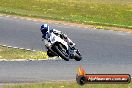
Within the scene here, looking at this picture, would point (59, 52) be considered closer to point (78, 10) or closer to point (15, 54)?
point (15, 54)

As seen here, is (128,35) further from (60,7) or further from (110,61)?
(60,7)

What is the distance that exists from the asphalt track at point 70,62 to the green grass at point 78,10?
245 inches

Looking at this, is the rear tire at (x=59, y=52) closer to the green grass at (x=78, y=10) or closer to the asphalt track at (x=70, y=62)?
the asphalt track at (x=70, y=62)

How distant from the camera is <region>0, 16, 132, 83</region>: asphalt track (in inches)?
854

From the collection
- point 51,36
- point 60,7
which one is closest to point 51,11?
point 60,7

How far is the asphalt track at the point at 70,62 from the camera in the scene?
21.7 meters

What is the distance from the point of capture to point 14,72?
71.1 feet

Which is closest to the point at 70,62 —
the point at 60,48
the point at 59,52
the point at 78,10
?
the point at 60,48

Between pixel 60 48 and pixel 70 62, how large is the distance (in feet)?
54.9

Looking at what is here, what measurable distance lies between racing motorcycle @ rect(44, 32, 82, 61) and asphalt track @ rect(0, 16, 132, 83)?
12648 millimetres

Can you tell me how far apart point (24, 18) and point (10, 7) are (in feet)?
34.7

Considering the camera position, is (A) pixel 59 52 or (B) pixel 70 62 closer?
(A) pixel 59 52

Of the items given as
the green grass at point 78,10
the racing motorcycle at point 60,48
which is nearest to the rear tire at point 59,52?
the racing motorcycle at point 60,48

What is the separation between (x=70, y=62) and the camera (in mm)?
24484
